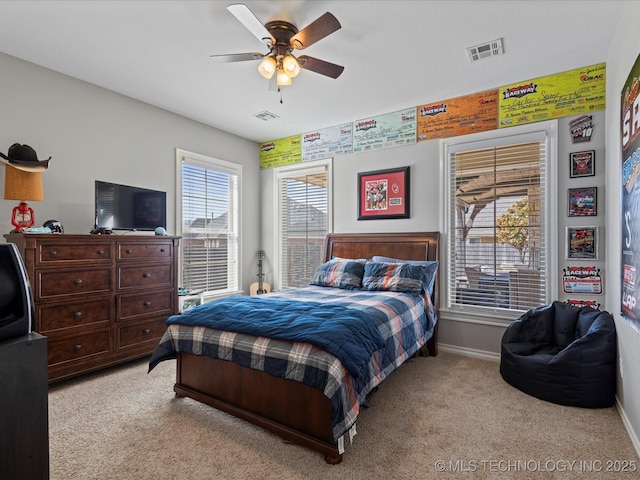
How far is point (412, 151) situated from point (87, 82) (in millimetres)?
3404

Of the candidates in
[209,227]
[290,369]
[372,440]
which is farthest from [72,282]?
[372,440]

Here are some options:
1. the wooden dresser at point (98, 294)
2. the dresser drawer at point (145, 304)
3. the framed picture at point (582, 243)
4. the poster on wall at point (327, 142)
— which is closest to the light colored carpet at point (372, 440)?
the wooden dresser at point (98, 294)

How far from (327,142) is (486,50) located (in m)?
2.25

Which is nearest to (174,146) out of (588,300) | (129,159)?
(129,159)

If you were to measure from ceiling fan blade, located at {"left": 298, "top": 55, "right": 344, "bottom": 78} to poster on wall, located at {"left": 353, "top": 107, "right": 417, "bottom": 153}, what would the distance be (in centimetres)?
168

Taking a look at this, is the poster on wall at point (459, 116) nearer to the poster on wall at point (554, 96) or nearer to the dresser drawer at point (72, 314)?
the poster on wall at point (554, 96)

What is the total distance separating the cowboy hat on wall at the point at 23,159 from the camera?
2.66 meters

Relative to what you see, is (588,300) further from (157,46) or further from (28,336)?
(157,46)

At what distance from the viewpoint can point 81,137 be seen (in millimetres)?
3244

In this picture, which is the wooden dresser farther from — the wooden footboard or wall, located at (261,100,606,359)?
wall, located at (261,100,606,359)

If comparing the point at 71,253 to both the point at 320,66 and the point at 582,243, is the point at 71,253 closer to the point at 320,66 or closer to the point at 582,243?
the point at 320,66

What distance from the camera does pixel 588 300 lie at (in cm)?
299

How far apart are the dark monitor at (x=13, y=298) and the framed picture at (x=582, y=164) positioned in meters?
3.81

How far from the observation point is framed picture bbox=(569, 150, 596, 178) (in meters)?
2.97
